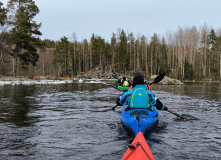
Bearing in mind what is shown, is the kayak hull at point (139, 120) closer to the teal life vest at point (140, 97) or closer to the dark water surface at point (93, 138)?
the teal life vest at point (140, 97)

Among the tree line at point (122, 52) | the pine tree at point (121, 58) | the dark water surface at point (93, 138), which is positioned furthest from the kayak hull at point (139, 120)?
the pine tree at point (121, 58)

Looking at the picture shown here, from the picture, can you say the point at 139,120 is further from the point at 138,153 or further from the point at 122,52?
the point at 122,52

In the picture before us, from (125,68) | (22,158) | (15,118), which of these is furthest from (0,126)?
(125,68)

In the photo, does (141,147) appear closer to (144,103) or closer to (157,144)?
(157,144)

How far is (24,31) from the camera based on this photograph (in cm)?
3662

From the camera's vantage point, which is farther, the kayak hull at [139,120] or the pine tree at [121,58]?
the pine tree at [121,58]

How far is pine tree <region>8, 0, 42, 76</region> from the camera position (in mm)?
35375

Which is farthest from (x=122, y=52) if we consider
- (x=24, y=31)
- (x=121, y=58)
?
(x=24, y=31)

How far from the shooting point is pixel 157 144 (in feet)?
17.3

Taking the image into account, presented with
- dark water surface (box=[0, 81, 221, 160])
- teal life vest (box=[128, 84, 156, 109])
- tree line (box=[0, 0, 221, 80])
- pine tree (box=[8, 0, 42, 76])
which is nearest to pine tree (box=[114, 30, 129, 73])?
tree line (box=[0, 0, 221, 80])

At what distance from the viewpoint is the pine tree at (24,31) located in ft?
116

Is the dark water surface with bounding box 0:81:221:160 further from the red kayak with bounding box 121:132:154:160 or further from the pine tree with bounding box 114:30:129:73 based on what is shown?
the pine tree with bounding box 114:30:129:73

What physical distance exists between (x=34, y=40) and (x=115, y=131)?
35496mm

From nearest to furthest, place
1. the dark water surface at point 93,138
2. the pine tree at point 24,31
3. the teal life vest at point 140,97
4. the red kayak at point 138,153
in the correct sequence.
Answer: the red kayak at point 138,153 < the dark water surface at point 93,138 < the teal life vest at point 140,97 < the pine tree at point 24,31
